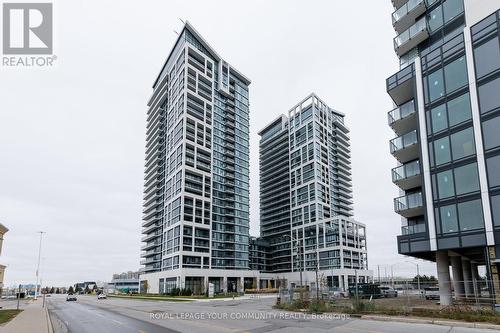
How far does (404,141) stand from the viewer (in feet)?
123

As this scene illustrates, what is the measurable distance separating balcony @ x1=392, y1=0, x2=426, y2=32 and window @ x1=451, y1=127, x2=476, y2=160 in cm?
1593

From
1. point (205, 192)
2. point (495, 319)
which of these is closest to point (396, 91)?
point (495, 319)

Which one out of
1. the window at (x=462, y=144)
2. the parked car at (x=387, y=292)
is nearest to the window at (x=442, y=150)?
the window at (x=462, y=144)

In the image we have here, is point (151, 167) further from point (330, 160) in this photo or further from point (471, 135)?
point (471, 135)

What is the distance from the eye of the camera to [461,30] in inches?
1281

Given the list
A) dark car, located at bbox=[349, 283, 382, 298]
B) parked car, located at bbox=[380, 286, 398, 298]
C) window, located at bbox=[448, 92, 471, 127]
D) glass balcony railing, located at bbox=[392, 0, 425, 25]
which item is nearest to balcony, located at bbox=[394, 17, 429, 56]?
glass balcony railing, located at bbox=[392, 0, 425, 25]

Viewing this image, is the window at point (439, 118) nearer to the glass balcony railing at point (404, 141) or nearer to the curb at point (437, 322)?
the glass balcony railing at point (404, 141)

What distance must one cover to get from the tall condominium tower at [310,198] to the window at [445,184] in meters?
84.5

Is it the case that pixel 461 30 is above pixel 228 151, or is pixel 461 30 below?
below

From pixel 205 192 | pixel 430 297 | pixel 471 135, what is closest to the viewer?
pixel 471 135

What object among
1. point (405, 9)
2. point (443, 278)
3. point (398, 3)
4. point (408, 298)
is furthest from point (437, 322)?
point (398, 3)

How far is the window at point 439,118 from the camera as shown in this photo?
32.3m

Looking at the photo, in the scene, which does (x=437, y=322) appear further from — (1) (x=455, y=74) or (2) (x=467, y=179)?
(1) (x=455, y=74)

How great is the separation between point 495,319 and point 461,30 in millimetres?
24209
